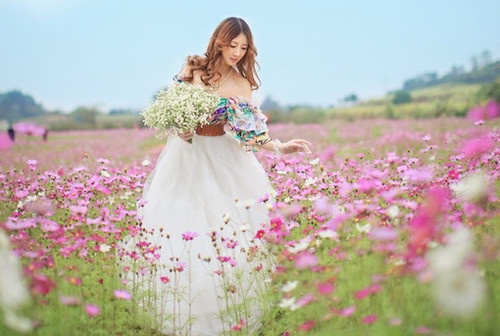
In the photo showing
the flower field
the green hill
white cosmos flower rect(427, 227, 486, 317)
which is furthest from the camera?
the green hill

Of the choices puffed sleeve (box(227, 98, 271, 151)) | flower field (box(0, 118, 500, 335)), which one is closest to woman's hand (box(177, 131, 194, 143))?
puffed sleeve (box(227, 98, 271, 151))

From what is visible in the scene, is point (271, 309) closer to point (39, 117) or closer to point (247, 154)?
point (247, 154)

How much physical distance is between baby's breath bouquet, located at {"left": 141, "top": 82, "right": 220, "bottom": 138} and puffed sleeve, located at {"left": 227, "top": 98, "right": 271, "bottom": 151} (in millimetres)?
185

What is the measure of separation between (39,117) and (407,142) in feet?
76.0

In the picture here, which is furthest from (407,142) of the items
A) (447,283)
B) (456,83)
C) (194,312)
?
(456,83)

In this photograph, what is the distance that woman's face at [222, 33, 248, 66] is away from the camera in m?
4.50

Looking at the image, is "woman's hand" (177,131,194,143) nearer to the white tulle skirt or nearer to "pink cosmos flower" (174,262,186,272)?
the white tulle skirt

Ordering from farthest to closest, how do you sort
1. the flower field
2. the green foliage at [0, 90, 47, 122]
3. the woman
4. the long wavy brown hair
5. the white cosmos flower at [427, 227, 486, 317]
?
the green foliage at [0, 90, 47, 122]
the long wavy brown hair
the woman
the flower field
the white cosmos flower at [427, 227, 486, 317]

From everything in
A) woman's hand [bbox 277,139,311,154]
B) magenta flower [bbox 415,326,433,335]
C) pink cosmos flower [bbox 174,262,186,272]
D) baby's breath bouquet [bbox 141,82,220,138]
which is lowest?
pink cosmos flower [bbox 174,262,186,272]

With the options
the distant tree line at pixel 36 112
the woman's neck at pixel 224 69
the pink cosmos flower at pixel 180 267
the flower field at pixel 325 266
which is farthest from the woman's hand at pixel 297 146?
the distant tree line at pixel 36 112

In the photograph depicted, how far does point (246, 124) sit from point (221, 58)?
0.74m

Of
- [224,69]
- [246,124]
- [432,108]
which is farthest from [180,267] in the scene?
[432,108]

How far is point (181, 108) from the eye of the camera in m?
4.11

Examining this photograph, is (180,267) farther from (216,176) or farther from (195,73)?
(195,73)
